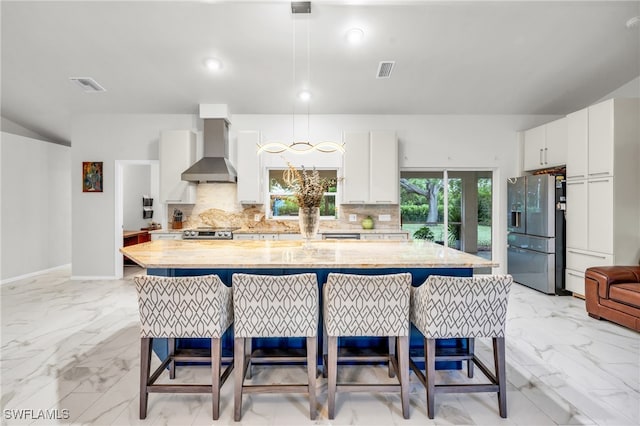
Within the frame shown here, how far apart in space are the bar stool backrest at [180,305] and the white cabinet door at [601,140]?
4.59 m

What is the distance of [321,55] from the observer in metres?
3.80

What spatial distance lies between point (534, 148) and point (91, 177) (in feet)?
23.8

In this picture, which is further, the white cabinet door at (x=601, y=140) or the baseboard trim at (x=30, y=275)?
the baseboard trim at (x=30, y=275)

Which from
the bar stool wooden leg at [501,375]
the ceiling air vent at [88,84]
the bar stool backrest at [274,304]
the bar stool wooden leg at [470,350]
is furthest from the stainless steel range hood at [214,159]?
the bar stool wooden leg at [501,375]

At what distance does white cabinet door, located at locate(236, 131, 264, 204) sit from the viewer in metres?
4.88

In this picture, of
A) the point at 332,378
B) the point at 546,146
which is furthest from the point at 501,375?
the point at 546,146

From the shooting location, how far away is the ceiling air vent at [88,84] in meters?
4.28

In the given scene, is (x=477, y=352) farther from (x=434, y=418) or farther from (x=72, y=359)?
(x=72, y=359)

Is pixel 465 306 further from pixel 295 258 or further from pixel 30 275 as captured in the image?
pixel 30 275

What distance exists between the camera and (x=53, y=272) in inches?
225

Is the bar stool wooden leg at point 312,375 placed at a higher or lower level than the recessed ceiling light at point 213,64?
lower

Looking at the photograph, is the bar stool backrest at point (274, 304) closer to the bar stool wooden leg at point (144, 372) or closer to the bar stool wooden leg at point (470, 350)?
the bar stool wooden leg at point (144, 372)

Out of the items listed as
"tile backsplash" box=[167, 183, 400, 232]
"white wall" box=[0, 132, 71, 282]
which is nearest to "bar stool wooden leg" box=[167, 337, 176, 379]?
"tile backsplash" box=[167, 183, 400, 232]

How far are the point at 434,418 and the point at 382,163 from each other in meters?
3.62
